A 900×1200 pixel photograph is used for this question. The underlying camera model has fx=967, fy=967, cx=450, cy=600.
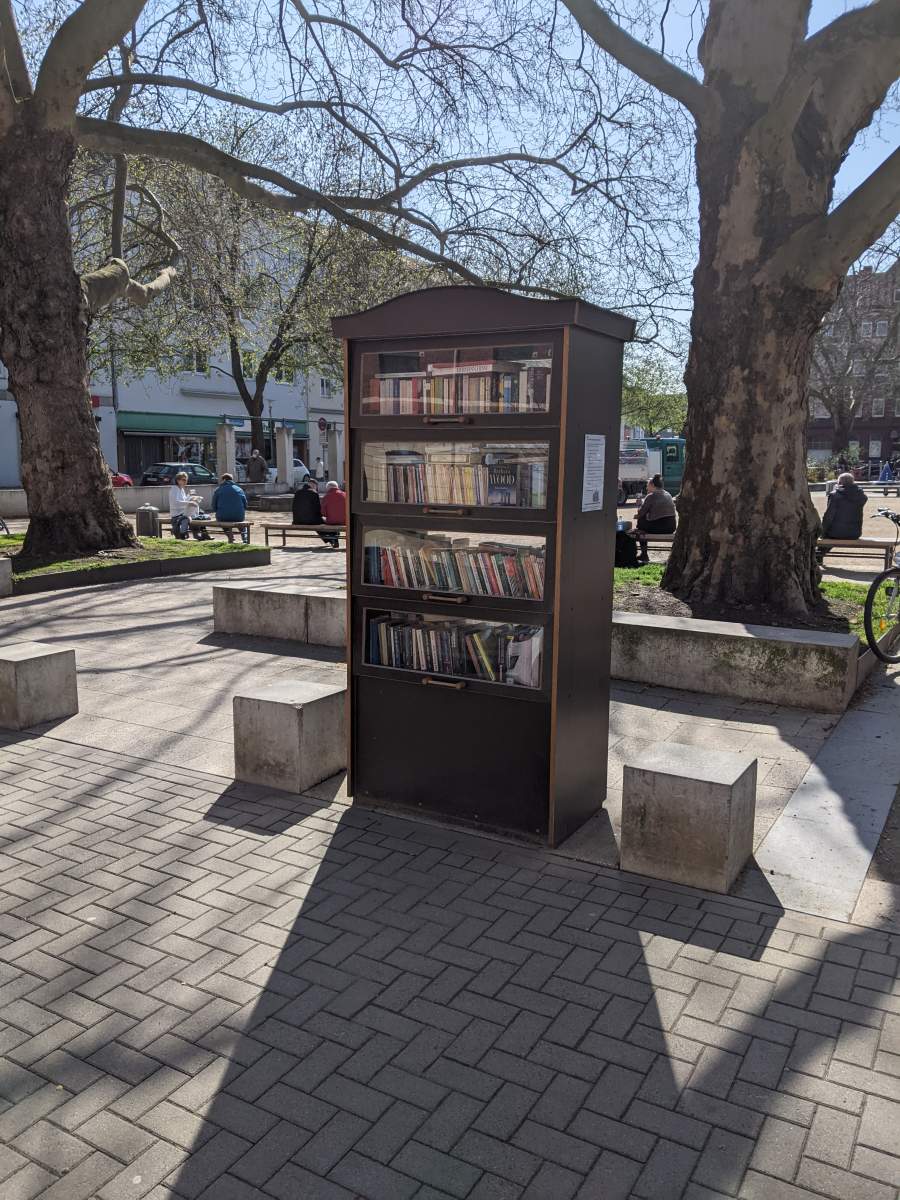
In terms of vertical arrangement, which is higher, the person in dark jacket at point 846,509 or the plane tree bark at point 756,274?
Result: the plane tree bark at point 756,274

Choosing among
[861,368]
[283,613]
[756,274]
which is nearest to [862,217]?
[756,274]

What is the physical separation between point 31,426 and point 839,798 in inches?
482

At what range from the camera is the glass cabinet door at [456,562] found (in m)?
4.55

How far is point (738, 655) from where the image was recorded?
712 centimetres

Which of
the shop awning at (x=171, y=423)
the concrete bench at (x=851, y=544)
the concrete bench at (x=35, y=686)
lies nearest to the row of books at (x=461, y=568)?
the concrete bench at (x=35, y=686)

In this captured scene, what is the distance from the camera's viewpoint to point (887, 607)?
8.35 meters

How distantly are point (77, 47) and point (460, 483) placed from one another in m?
11.2

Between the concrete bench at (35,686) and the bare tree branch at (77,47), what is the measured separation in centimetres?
933

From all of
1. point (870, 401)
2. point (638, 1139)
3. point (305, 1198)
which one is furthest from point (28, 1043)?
point (870, 401)

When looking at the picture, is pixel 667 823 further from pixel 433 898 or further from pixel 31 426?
pixel 31 426

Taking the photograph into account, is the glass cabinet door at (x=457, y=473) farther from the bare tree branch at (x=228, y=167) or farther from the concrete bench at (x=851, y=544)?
the bare tree branch at (x=228, y=167)

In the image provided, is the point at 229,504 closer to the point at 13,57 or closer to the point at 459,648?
the point at 13,57

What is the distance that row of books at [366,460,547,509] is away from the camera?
449cm

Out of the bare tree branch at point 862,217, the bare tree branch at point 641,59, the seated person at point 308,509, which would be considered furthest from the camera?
the seated person at point 308,509
